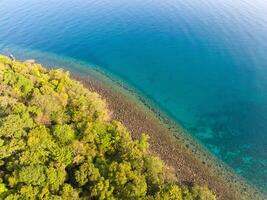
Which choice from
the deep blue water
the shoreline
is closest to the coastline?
the shoreline

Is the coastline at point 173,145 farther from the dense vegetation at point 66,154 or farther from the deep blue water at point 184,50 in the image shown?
the dense vegetation at point 66,154

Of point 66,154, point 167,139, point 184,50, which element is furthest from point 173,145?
point 184,50

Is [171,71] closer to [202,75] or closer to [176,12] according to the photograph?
[202,75]

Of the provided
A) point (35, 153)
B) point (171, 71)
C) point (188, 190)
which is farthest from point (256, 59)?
point (35, 153)

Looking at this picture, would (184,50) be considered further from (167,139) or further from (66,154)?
(66,154)

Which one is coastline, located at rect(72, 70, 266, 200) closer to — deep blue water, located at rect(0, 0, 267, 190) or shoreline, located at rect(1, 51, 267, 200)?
shoreline, located at rect(1, 51, 267, 200)

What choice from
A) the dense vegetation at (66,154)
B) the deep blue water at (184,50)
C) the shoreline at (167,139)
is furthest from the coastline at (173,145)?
the dense vegetation at (66,154)

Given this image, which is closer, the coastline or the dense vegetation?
the dense vegetation
